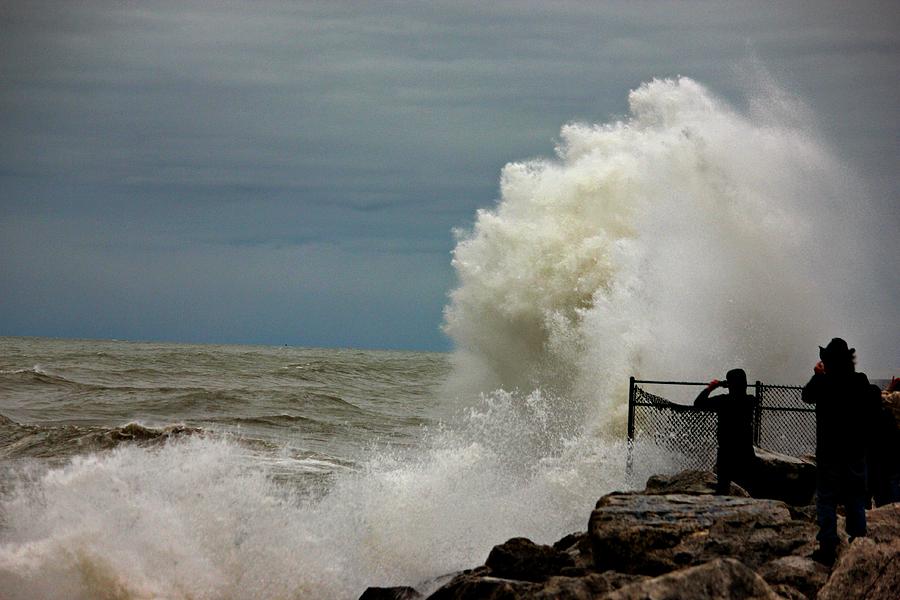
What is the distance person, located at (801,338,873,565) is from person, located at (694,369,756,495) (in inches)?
76.3

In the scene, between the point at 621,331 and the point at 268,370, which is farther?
the point at 268,370

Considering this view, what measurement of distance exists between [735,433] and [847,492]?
2272 mm

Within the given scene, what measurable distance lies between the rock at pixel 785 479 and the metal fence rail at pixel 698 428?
1072 mm

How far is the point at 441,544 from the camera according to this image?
391 inches

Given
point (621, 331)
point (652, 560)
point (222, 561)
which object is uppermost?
point (621, 331)

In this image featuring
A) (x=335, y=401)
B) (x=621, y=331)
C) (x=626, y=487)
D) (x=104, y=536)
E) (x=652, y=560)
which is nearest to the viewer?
(x=652, y=560)

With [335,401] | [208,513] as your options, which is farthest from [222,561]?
[335,401]

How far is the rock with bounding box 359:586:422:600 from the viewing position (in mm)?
7633

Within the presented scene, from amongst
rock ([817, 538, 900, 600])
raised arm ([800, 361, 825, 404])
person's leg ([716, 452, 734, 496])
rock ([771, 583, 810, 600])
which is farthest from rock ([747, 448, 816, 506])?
rock ([771, 583, 810, 600])

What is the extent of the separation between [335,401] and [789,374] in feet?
43.0

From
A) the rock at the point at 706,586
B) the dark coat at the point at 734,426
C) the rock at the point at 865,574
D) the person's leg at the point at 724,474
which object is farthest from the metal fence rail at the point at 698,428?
the rock at the point at 706,586

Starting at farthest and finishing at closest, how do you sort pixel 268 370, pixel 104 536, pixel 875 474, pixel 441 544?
1. pixel 268 370
2. pixel 441 544
3. pixel 104 536
4. pixel 875 474

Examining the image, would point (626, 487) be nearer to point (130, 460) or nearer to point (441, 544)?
point (441, 544)

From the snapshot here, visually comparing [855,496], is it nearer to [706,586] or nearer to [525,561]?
[706,586]
